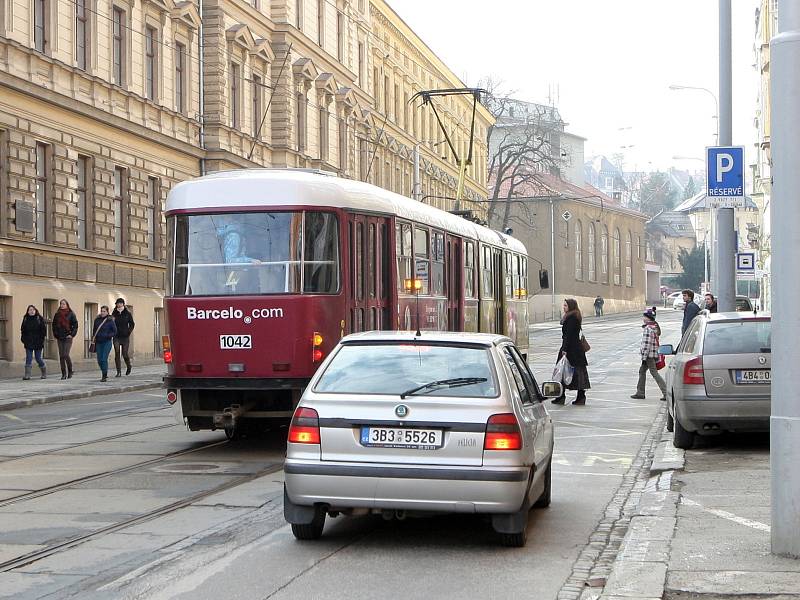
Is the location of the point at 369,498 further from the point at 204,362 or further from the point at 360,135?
the point at 360,135

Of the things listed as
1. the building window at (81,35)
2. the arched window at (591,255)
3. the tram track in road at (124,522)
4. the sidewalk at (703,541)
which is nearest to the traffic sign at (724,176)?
the sidewalk at (703,541)

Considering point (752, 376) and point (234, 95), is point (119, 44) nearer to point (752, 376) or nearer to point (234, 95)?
point (234, 95)

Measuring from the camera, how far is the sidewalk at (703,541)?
22.7ft

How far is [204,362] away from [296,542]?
5.77 metres

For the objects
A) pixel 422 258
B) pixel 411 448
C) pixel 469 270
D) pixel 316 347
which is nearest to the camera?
pixel 411 448

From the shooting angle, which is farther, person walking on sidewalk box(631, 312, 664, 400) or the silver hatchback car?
person walking on sidewalk box(631, 312, 664, 400)

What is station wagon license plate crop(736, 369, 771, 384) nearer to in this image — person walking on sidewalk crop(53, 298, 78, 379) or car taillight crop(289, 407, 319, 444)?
car taillight crop(289, 407, 319, 444)

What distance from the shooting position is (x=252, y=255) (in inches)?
567

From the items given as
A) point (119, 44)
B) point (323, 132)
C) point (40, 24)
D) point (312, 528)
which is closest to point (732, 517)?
point (312, 528)

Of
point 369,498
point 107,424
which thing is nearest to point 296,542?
point 369,498

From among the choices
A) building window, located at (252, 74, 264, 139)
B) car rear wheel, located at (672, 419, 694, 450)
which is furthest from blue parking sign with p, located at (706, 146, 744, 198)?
building window, located at (252, 74, 264, 139)

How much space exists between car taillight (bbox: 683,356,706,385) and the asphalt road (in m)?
1.12

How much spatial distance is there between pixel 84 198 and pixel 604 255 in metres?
73.8

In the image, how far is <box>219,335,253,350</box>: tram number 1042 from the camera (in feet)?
46.5
